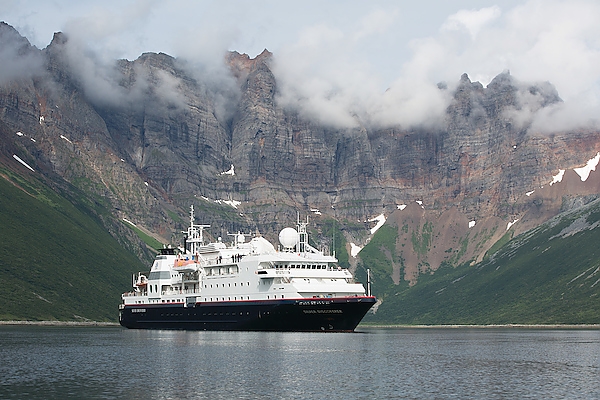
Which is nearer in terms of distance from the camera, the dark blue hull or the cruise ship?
the dark blue hull

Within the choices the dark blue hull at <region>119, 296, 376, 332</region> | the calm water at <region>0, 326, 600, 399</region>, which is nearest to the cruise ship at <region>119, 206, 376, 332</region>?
the dark blue hull at <region>119, 296, 376, 332</region>

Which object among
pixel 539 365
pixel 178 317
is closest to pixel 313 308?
pixel 178 317

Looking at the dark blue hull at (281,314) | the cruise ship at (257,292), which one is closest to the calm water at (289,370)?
the dark blue hull at (281,314)

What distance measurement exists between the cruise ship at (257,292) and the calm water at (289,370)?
47.7ft

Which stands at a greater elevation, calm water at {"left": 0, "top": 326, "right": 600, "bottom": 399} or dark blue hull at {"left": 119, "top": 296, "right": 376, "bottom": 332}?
A: dark blue hull at {"left": 119, "top": 296, "right": 376, "bottom": 332}

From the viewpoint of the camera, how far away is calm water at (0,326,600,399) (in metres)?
54.4

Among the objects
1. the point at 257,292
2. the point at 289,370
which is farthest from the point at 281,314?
the point at 289,370

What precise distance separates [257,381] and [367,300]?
178ft

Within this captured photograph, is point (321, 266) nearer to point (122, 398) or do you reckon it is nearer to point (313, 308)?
point (313, 308)

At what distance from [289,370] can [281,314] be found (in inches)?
1838

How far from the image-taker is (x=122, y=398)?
5122 cm

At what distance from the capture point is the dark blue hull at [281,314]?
112 meters

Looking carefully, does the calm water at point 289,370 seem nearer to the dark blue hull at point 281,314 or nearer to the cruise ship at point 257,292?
the dark blue hull at point 281,314

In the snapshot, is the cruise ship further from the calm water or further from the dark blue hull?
the calm water
